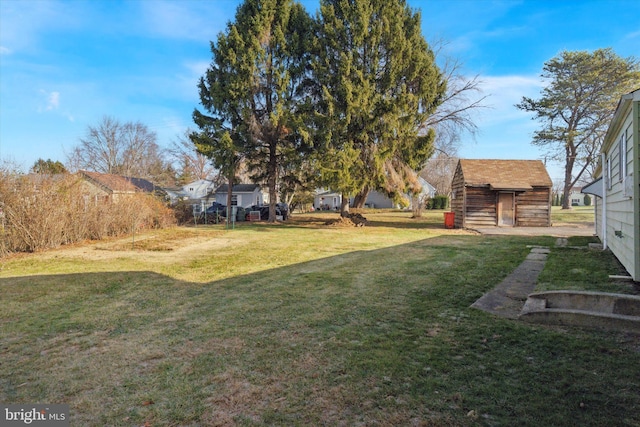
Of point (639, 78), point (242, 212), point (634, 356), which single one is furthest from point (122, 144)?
point (639, 78)

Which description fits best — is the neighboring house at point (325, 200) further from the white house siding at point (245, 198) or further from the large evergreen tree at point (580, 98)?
the large evergreen tree at point (580, 98)

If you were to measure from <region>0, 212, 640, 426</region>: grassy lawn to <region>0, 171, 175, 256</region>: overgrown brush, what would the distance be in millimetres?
4116

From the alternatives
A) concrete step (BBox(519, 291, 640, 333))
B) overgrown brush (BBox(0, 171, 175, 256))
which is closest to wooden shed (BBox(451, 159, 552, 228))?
concrete step (BBox(519, 291, 640, 333))

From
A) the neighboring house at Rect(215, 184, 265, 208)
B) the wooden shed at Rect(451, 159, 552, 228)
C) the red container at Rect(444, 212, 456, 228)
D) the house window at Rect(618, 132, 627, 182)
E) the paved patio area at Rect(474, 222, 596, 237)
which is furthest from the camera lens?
the neighboring house at Rect(215, 184, 265, 208)

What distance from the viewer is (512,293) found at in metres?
5.16

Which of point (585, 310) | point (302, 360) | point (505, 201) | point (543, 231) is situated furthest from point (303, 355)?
point (505, 201)

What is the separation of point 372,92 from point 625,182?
48.3 ft

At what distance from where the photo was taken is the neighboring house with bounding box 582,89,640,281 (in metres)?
4.98

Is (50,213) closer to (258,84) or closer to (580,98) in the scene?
(258,84)

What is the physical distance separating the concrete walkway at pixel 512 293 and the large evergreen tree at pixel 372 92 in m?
11.4

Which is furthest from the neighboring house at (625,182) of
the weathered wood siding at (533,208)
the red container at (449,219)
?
the weathered wood siding at (533,208)

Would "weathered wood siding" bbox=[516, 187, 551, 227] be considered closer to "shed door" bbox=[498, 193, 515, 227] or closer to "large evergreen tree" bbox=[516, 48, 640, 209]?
"shed door" bbox=[498, 193, 515, 227]

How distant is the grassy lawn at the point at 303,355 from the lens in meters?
2.32

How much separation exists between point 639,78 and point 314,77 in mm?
27662
